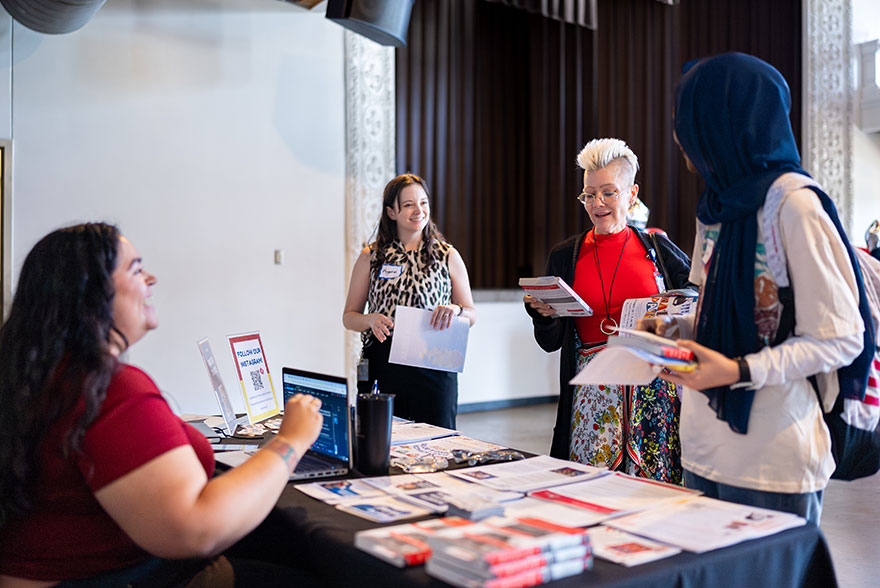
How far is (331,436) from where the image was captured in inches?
65.0

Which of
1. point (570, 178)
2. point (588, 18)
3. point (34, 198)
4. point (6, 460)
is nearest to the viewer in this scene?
point (6, 460)

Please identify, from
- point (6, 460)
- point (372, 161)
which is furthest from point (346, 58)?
point (6, 460)

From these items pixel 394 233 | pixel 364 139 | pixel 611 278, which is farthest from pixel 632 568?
pixel 364 139

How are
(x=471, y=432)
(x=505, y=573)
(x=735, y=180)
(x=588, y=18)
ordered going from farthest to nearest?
(x=588, y=18), (x=471, y=432), (x=735, y=180), (x=505, y=573)

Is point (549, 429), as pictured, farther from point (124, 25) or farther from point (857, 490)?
point (124, 25)

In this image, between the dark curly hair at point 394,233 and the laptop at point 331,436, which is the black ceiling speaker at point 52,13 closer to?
the dark curly hair at point 394,233

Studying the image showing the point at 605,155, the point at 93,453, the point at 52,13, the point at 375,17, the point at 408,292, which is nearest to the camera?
the point at 93,453

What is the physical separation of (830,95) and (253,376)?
614cm

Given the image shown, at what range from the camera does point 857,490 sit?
165 inches

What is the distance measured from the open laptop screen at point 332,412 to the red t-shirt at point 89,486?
1.63 feet

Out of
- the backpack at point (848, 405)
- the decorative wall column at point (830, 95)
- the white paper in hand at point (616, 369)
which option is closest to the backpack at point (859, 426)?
the backpack at point (848, 405)

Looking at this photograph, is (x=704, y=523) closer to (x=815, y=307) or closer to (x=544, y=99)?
(x=815, y=307)

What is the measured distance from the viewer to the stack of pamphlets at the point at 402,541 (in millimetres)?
1050

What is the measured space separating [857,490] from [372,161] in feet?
12.7
